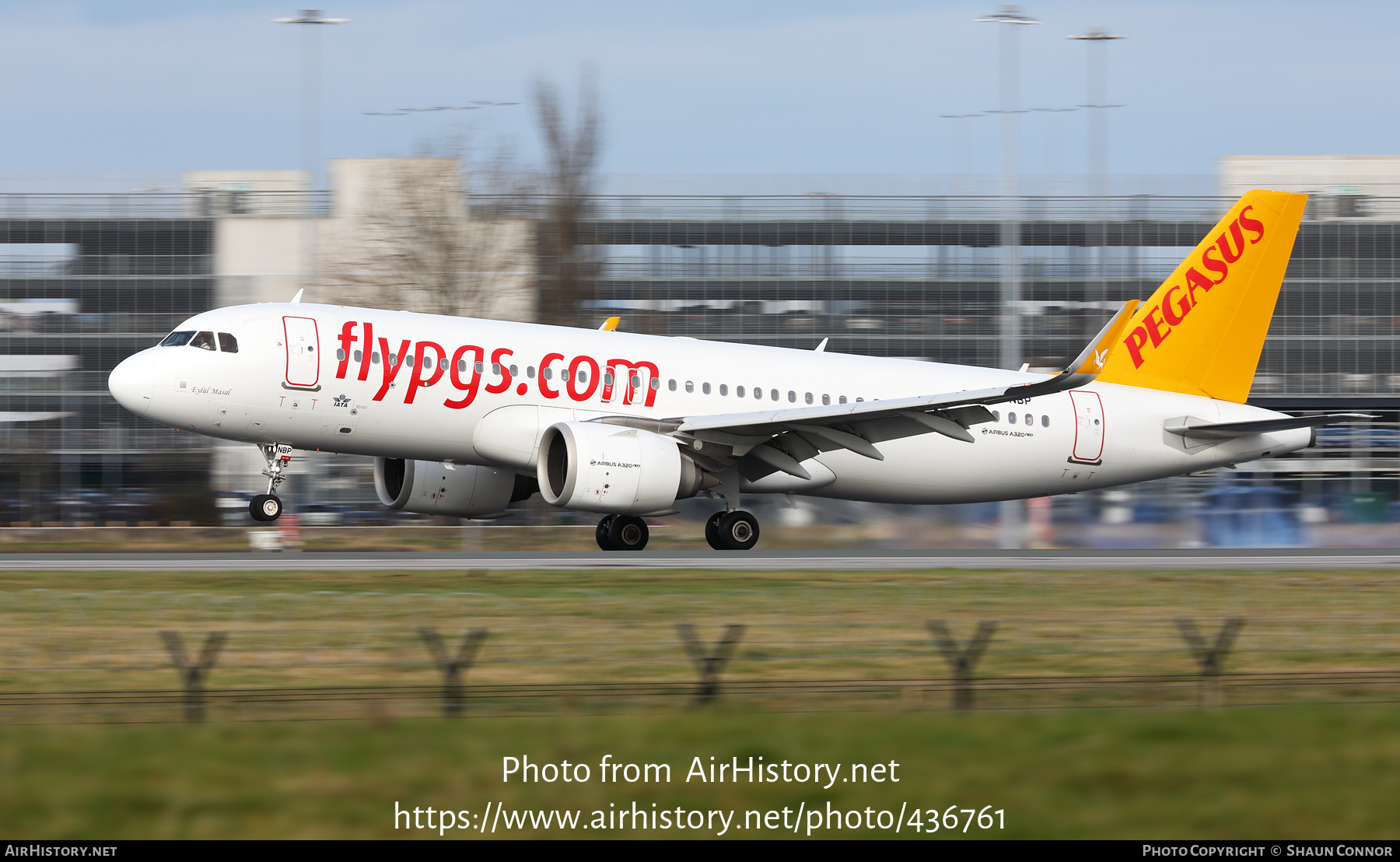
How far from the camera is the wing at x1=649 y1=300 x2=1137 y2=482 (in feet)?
80.6

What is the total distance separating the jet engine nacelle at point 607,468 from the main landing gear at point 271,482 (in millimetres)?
4364

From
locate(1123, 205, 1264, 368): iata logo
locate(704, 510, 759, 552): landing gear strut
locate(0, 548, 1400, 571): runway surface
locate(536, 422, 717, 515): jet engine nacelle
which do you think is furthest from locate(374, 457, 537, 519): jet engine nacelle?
locate(1123, 205, 1264, 368): iata logo

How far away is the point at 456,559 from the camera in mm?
23844

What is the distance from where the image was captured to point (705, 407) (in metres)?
26.6

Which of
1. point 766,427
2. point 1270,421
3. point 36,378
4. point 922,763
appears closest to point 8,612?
point 922,763

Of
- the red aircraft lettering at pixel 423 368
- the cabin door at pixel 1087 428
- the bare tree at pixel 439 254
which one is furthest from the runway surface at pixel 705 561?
the bare tree at pixel 439 254

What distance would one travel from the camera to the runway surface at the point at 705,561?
2194 centimetres

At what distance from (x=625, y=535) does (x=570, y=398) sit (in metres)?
2.85

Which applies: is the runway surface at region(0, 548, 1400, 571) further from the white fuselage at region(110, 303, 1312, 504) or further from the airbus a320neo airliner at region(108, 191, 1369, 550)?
the white fuselage at region(110, 303, 1312, 504)

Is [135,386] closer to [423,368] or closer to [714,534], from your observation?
[423,368]

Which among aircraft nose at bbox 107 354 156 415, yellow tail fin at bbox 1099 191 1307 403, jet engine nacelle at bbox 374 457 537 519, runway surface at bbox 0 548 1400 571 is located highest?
yellow tail fin at bbox 1099 191 1307 403

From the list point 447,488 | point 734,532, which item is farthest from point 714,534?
point 447,488

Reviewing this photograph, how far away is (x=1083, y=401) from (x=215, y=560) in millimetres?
16643

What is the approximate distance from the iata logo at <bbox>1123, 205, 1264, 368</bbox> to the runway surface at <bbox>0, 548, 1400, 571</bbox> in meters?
4.66
